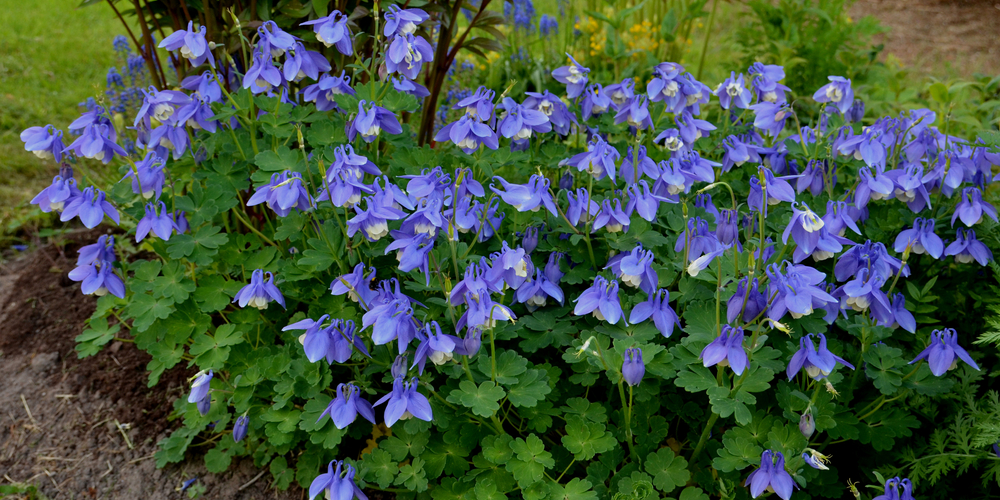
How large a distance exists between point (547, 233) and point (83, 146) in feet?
4.48

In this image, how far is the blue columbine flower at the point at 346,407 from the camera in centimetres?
181

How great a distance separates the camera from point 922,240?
203cm

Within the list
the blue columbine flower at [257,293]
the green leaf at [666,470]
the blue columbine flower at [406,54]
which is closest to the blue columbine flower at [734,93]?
the blue columbine flower at [406,54]

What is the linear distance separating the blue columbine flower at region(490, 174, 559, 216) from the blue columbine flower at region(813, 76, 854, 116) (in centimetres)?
112

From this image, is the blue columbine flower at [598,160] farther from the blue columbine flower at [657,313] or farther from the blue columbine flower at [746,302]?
the blue columbine flower at [746,302]

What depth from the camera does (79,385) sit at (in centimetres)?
286

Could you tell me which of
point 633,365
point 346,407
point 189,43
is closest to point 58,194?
point 189,43

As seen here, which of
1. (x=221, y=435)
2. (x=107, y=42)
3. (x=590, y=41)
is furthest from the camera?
(x=107, y=42)

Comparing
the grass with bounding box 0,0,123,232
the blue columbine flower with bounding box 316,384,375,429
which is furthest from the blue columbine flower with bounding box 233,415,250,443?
the grass with bounding box 0,0,123,232

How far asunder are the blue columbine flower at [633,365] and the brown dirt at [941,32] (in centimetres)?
513

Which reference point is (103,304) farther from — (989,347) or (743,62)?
(743,62)

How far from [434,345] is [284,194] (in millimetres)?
586

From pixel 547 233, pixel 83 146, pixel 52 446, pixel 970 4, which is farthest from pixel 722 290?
pixel 970 4

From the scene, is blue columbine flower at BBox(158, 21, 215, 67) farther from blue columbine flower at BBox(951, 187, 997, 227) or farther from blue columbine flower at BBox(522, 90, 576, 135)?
blue columbine flower at BBox(951, 187, 997, 227)
